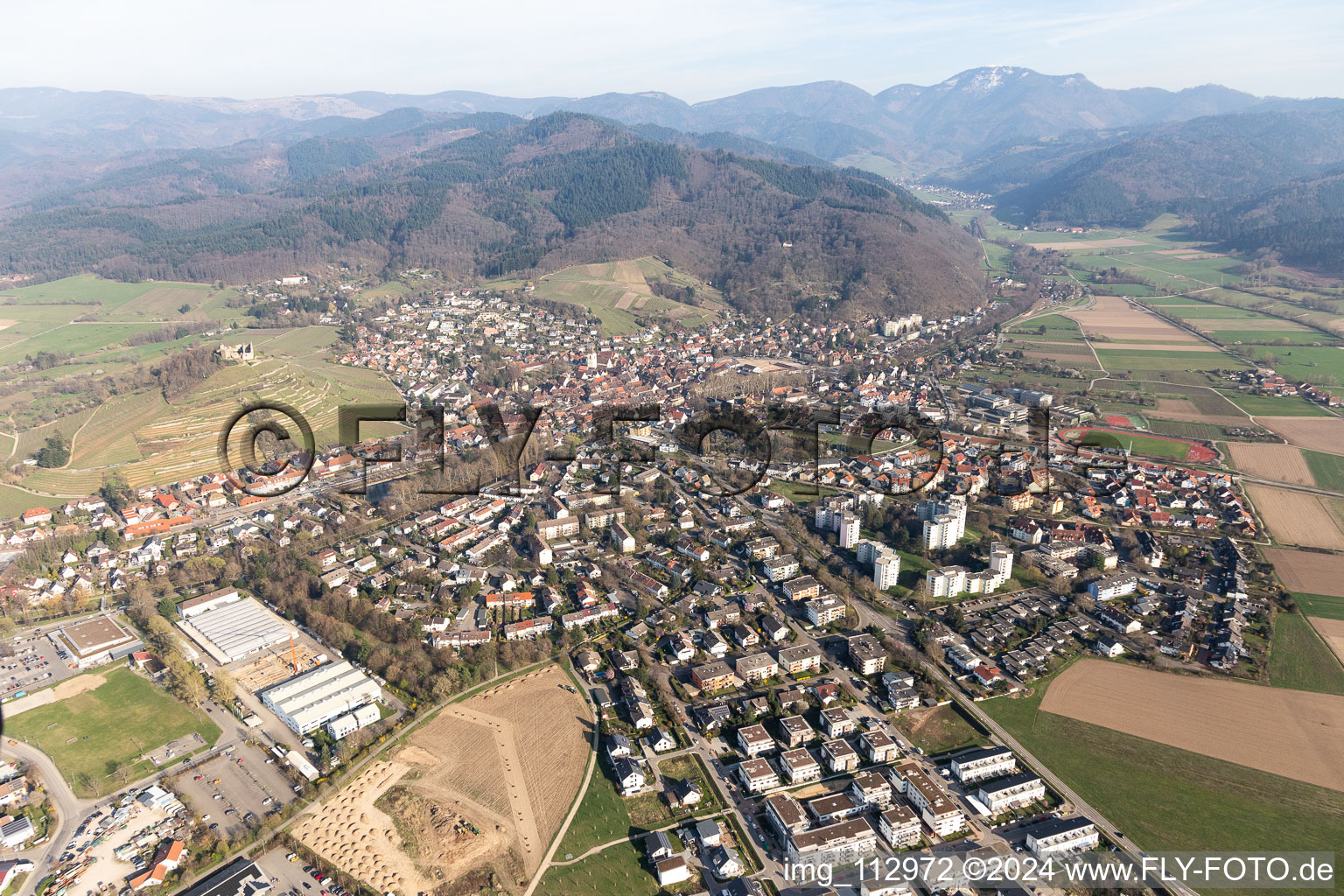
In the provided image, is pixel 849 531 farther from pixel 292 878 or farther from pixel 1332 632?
pixel 292 878

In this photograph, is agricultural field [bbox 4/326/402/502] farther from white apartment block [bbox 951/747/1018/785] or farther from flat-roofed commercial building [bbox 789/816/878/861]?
white apartment block [bbox 951/747/1018/785]

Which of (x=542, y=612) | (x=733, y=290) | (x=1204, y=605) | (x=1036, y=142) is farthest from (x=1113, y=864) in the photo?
(x=1036, y=142)

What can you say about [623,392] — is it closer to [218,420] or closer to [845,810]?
[218,420]

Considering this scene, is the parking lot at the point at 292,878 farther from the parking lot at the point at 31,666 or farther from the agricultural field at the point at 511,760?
the parking lot at the point at 31,666

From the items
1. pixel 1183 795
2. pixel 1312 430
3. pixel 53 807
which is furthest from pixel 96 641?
pixel 1312 430

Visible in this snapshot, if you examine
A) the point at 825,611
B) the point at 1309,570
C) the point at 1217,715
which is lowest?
the point at 1217,715

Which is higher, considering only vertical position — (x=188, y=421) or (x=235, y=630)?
(x=188, y=421)
